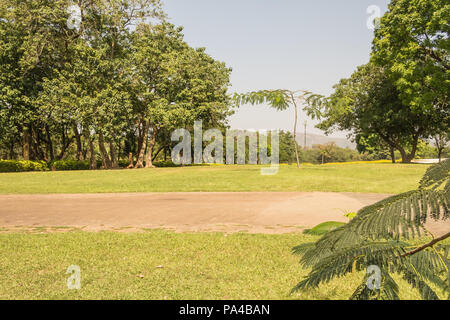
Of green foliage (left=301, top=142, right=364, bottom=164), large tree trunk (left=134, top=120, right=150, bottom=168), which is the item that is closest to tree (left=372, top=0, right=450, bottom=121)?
large tree trunk (left=134, top=120, right=150, bottom=168)

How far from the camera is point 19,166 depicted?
105ft

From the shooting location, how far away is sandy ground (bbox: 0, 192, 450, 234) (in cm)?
768

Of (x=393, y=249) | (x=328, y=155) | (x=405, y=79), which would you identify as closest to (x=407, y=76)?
(x=405, y=79)

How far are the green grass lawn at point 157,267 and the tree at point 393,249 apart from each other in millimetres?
2085

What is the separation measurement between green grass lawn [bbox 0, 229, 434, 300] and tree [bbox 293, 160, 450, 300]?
2.08 meters

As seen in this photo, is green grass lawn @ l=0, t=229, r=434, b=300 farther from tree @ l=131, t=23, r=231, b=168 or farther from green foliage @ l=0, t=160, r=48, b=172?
green foliage @ l=0, t=160, r=48, b=172

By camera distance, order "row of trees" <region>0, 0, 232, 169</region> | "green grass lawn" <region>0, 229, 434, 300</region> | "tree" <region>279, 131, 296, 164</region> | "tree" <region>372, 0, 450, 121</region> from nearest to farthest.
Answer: "green grass lawn" <region>0, 229, 434, 300</region>
"tree" <region>372, 0, 450, 121</region>
"row of trees" <region>0, 0, 232, 169</region>
"tree" <region>279, 131, 296, 164</region>

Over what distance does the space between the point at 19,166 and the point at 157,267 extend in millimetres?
34480

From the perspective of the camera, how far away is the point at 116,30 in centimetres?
3450
